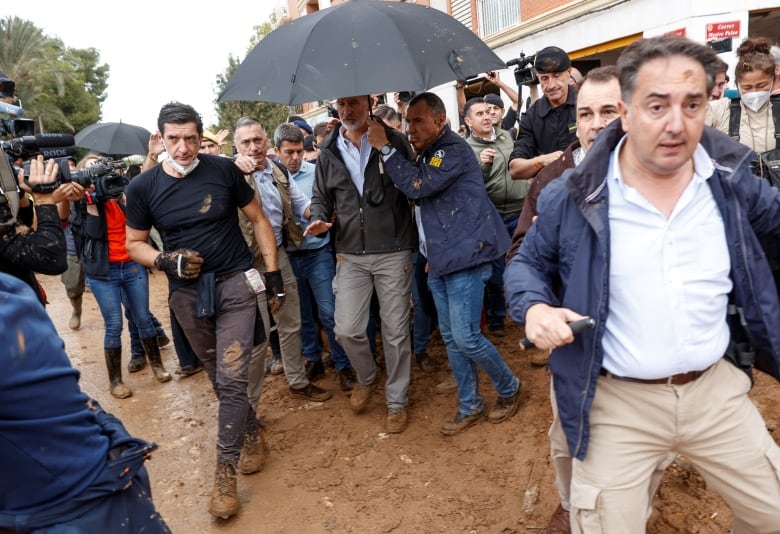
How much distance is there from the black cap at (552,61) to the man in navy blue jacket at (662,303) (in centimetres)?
237

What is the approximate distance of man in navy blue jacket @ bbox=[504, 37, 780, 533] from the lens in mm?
1906

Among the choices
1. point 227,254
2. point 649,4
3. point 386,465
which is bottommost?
point 386,465

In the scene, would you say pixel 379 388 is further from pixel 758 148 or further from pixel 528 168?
pixel 758 148

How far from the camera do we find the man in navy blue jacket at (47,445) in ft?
5.02

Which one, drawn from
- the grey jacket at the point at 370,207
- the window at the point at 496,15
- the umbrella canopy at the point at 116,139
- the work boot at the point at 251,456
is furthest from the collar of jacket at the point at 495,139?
the window at the point at 496,15

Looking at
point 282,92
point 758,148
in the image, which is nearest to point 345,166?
point 282,92

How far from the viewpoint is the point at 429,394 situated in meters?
4.62

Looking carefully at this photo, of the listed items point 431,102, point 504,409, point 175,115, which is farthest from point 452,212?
point 175,115

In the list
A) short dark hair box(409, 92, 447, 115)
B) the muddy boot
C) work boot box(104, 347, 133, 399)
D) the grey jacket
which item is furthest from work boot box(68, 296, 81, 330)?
short dark hair box(409, 92, 447, 115)

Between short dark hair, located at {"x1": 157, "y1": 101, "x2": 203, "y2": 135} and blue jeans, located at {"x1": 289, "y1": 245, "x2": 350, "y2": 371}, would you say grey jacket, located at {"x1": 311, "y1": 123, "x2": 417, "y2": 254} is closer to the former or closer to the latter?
blue jeans, located at {"x1": 289, "y1": 245, "x2": 350, "y2": 371}

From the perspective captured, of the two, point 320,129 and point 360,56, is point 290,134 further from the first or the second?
point 320,129

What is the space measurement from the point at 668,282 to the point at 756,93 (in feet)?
8.56

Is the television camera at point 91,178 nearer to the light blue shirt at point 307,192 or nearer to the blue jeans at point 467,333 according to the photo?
the light blue shirt at point 307,192

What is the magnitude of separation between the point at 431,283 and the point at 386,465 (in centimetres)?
123
